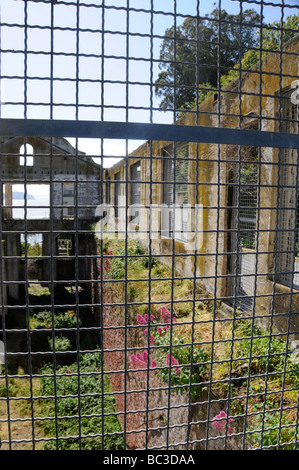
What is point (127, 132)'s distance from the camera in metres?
1.79

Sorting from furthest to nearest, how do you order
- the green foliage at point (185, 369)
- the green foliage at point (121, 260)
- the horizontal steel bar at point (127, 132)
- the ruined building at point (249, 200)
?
the green foliage at point (121, 260), the ruined building at point (249, 200), the green foliage at point (185, 369), the horizontal steel bar at point (127, 132)

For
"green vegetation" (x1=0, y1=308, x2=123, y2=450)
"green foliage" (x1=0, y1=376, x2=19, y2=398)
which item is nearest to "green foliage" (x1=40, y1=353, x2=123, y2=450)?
"green vegetation" (x1=0, y1=308, x2=123, y2=450)

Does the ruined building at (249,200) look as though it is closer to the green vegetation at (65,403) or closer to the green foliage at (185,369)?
the green foliage at (185,369)

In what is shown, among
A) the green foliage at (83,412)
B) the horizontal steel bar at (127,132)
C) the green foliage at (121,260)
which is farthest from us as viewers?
the green foliage at (121,260)

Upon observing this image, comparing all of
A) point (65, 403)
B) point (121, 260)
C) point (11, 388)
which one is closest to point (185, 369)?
point (121, 260)

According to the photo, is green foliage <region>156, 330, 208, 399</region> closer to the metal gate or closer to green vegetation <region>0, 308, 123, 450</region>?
the metal gate

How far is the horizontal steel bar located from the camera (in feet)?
5.61

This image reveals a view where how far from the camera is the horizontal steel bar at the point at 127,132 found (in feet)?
5.61

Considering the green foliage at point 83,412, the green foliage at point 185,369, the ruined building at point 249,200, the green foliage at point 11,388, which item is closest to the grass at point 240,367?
the green foliage at point 185,369

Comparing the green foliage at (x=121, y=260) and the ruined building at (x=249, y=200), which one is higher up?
the ruined building at (x=249, y=200)

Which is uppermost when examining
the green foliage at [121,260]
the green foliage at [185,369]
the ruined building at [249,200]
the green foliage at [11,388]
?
the ruined building at [249,200]

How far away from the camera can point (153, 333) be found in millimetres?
4680

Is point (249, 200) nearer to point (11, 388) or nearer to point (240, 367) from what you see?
point (240, 367)
